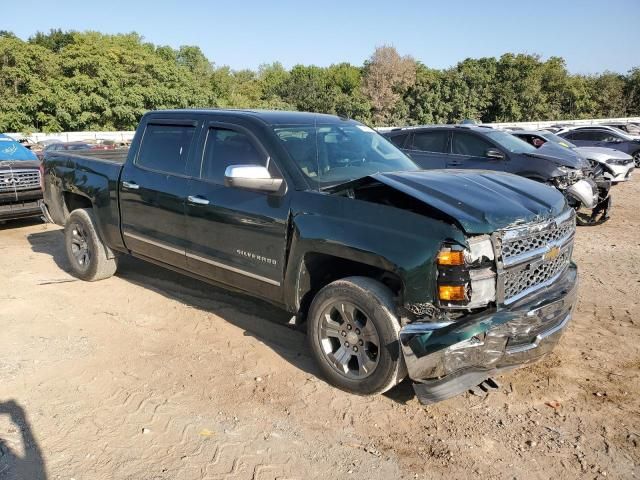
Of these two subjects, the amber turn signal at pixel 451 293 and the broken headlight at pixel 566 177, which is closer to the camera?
the amber turn signal at pixel 451 293

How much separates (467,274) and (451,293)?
5.7 inches

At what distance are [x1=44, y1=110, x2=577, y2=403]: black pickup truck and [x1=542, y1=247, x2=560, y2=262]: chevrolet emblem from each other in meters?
0.02

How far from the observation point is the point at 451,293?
3105mm

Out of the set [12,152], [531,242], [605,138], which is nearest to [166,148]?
[531,242]

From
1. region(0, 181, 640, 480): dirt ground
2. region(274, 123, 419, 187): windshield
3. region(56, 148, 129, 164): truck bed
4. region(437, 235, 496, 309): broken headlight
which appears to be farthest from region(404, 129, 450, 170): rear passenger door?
region(437, 235, 496, 309): broken headlight

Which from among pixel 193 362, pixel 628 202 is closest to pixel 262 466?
pixel 193 362

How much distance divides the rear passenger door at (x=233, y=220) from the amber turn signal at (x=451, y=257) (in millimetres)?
1256

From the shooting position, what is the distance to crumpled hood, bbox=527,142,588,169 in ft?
30.6

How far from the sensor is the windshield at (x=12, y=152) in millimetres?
9492

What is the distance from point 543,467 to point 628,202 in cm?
1113

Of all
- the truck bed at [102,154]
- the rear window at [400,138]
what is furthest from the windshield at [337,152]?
the rear window at [400,138]

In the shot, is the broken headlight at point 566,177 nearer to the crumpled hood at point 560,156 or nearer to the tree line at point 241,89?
the crumpled hood at point 560,156

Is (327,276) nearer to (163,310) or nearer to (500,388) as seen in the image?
(500,388)

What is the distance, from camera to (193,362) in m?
4.19
